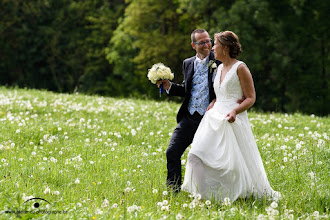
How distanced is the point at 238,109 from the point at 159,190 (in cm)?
146

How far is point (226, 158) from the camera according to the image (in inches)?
217

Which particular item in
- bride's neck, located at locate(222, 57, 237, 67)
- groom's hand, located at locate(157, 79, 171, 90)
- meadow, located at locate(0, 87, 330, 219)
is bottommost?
meadow, located at locate(0, 87, 330, 219)

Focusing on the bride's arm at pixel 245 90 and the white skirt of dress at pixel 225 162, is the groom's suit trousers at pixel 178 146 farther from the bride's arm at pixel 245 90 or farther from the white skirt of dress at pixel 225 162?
the bride's arm at pixel 245 90

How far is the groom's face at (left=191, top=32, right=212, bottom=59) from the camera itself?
5941mm

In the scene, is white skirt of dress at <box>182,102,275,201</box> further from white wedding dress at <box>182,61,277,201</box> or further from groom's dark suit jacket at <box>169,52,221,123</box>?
groom's dark suit jacket at <box>169,52,221,123</box>

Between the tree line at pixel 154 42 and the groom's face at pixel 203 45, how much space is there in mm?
17161

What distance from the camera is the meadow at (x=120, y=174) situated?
4.65m

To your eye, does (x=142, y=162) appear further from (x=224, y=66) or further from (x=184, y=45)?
(x=184, y=45)

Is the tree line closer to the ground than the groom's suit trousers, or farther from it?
farther from it

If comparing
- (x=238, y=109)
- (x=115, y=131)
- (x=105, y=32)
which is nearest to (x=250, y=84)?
(x=238, y=109)

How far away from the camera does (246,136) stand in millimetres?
5648

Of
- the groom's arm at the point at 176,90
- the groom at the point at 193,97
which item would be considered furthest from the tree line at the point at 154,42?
the groom at the point at 193,97
